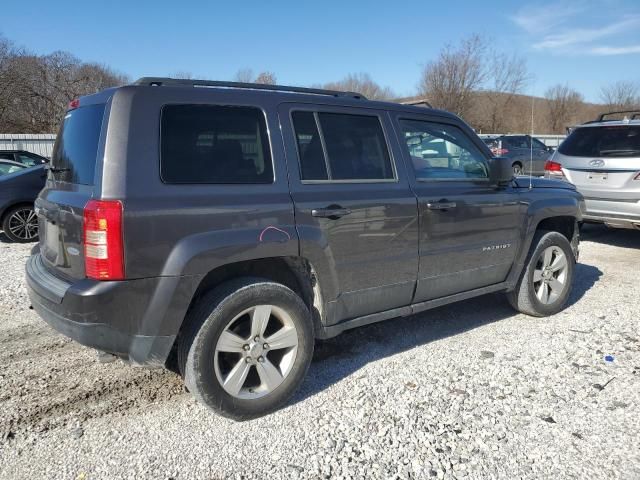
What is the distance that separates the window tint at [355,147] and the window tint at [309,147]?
0.21 feet

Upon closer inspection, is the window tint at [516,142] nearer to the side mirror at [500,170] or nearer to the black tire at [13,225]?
the black tire at [13,225]

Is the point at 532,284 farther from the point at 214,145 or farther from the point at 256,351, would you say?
the point at 214,145

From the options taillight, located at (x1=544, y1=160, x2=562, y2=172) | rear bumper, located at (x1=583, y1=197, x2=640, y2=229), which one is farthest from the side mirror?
taillight, located at (x1=544, y1=160, x2=562, y2=172)

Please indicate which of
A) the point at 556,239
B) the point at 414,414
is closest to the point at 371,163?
the point at 414,414

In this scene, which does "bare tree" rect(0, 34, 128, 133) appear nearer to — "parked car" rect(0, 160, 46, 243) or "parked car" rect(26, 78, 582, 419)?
"parked car" rect(0, 160, 46, 243)

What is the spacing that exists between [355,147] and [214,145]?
1.04m

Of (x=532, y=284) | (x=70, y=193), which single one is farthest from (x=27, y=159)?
(x=532, y=284)

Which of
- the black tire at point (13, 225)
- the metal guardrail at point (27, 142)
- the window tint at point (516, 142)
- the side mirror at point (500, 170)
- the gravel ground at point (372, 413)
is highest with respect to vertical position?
the window tint at point (516, 142)

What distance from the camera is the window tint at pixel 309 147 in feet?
10.4

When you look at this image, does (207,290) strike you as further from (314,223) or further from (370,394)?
(370,394)

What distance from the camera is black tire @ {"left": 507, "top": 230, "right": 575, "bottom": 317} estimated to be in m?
4.60

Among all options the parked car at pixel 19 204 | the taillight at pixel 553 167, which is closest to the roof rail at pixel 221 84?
the taillight at pixel 553 167

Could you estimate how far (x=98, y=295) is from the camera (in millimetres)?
2535

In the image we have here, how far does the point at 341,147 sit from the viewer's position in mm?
3389
